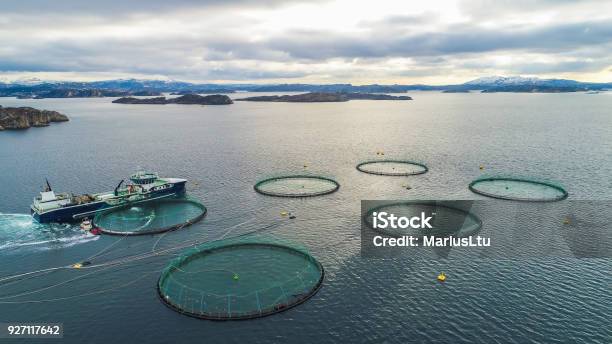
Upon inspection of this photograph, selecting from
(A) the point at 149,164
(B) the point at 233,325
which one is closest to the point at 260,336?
(B) the point at 233,325

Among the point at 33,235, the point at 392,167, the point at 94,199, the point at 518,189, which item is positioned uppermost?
the point at 94,199

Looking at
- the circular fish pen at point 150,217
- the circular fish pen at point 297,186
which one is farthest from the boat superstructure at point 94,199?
the circular fish pen at point 297,186

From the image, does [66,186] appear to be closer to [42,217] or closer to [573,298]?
[42,217]

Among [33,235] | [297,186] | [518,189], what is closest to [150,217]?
[33,235]

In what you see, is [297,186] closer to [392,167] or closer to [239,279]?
[392,167]

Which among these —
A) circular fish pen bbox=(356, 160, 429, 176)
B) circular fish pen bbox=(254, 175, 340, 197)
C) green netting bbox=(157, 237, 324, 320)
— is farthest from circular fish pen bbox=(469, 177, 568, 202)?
green netting bbox=(157, 237, 324, 320)
